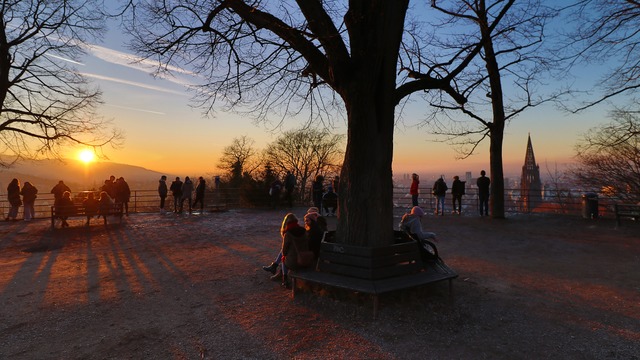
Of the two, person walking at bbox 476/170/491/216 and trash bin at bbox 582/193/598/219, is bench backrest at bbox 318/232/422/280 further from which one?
trash bin at bbox 582/193/598/219

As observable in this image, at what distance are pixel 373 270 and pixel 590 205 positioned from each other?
12.9 m

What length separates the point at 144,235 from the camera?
37.3 feet

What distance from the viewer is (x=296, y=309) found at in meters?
5.00

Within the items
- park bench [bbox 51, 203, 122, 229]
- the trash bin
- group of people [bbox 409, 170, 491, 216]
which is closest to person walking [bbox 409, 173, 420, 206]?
group of people [bbox 409, 170, 491, 216]

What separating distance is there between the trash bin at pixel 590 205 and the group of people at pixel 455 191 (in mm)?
3343

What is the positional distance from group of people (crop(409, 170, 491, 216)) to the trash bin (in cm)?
334

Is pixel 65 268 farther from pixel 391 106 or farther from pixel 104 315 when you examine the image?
pixel 391 106

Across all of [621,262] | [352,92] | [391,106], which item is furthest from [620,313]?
[352,92]

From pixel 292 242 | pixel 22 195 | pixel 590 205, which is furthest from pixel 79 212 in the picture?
pixel 590 205

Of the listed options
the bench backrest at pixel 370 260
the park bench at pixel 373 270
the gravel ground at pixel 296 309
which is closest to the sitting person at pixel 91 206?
the gravel ground at pixel 296 309

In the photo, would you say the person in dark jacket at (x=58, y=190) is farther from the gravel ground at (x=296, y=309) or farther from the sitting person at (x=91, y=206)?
the gravel ground at (x=296, y=309)

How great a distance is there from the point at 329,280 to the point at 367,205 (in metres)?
1.23

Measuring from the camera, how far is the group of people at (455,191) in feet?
49.9

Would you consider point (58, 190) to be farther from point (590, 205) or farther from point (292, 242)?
point (590, 205)
